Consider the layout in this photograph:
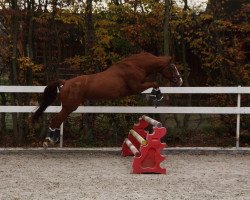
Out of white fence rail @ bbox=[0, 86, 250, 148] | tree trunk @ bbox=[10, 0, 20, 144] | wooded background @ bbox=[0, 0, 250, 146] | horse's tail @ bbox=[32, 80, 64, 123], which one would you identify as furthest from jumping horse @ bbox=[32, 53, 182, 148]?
tree trunk @ bbox=[10, 0, 20, 144]

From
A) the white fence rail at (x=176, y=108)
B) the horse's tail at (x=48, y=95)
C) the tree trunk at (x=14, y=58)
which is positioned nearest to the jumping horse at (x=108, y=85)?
the horse's tail at (x=48, y=95)

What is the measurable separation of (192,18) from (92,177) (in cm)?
526

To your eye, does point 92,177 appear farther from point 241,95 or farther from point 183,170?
point 241,95

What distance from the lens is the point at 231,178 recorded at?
6.98m

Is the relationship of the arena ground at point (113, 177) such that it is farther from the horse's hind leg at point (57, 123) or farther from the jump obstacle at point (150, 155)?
the horse's hind leg at point (57, 123)

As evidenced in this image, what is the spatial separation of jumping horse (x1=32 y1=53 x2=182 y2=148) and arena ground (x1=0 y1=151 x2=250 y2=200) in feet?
2.55

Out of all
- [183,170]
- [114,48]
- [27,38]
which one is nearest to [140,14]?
[114,48]

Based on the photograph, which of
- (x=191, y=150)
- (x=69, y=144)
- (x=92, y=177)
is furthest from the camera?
(x=69, y=144)

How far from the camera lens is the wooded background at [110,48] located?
10125 millimetres

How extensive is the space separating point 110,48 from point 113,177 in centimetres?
428

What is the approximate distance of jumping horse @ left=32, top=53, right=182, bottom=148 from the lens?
28.2 ft

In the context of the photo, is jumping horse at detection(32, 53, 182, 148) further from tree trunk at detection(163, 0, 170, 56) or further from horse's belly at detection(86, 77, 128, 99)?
Result: tree trunk at detection(163, 0, 170, 56)

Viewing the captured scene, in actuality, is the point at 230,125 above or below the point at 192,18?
below

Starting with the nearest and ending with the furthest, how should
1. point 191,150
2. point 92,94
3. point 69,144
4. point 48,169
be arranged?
point 48,169
point 92,94
point 191,150
point 69,144
